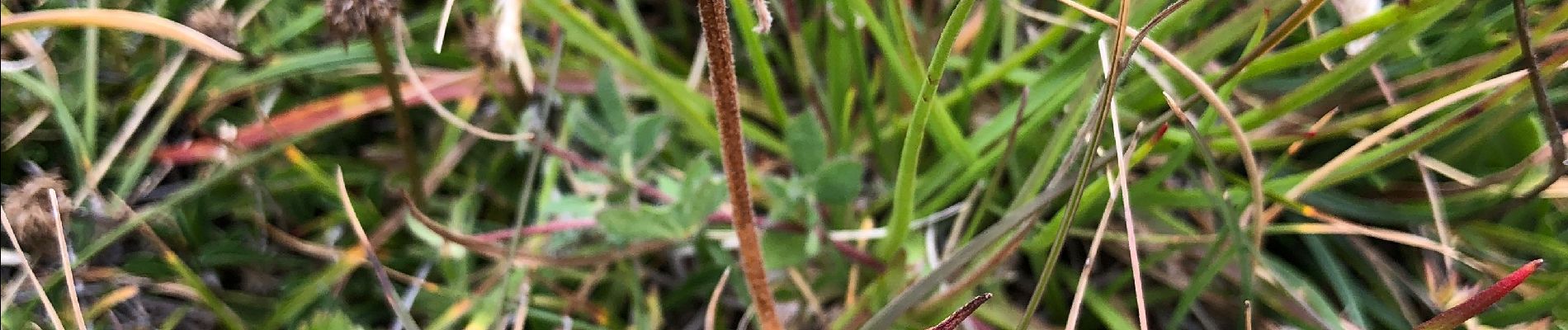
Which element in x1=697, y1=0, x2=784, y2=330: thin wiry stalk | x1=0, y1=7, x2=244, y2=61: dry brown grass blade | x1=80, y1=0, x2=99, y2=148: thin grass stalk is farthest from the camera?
x1=80, y1=0, x2=99, y2=148: thin grass stalk

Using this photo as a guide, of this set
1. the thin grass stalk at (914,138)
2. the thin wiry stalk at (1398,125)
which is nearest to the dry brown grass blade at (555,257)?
the thin grass stalk at (914,138)

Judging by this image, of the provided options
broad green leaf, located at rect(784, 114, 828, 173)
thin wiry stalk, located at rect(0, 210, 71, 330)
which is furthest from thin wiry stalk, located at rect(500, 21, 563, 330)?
thin wiry stalk, located at rect(0, 210, 71, 330)

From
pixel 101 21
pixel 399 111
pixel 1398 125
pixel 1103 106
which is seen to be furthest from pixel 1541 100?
pixel 101 21

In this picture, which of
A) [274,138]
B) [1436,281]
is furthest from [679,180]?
[1436,281]

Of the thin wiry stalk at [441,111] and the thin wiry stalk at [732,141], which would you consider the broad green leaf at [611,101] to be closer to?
the thin wiry stalk at [441,111]

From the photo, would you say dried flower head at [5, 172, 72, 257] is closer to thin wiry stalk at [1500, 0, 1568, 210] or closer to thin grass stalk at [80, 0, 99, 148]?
thin grass stalk at [80, 0, 99, 148]

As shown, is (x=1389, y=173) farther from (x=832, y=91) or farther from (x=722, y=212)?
(x=722, y=212)
